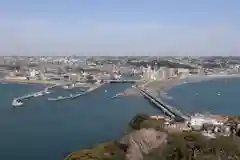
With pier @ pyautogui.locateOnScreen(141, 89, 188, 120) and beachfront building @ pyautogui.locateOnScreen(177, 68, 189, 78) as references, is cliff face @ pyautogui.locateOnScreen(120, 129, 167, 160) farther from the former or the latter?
beachfront building @ pyautogui.locateOnScreen(177, 68, 189, 78)

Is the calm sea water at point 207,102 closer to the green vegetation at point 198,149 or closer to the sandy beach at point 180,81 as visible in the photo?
the sandy beach at point 180,81

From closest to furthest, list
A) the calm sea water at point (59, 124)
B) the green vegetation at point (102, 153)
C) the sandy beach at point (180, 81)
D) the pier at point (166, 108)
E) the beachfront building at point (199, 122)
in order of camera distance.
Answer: the green vegetation at point (102, 153) < the calm sea water at point (59, 124) < the beachfront building at point (199, 122) < the pier at point (166, 108) < the sandy beach at point (180, 81)

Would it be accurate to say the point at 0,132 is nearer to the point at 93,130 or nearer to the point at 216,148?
the point at 93,130

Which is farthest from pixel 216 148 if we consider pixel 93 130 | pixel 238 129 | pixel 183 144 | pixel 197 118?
pixel 93 130

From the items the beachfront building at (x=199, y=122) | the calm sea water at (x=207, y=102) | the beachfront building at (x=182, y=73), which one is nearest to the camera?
the beachfront building at (x=199, y=122)

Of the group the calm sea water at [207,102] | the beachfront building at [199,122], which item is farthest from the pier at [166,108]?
the beachfront building at [199,122]

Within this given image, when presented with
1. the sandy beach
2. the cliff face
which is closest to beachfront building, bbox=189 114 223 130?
the cliff face

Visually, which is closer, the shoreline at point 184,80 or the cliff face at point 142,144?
the cliff face at point 142,144

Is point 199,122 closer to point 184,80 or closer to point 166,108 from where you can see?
point 166,108

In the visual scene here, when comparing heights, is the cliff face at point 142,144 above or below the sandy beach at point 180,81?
above
